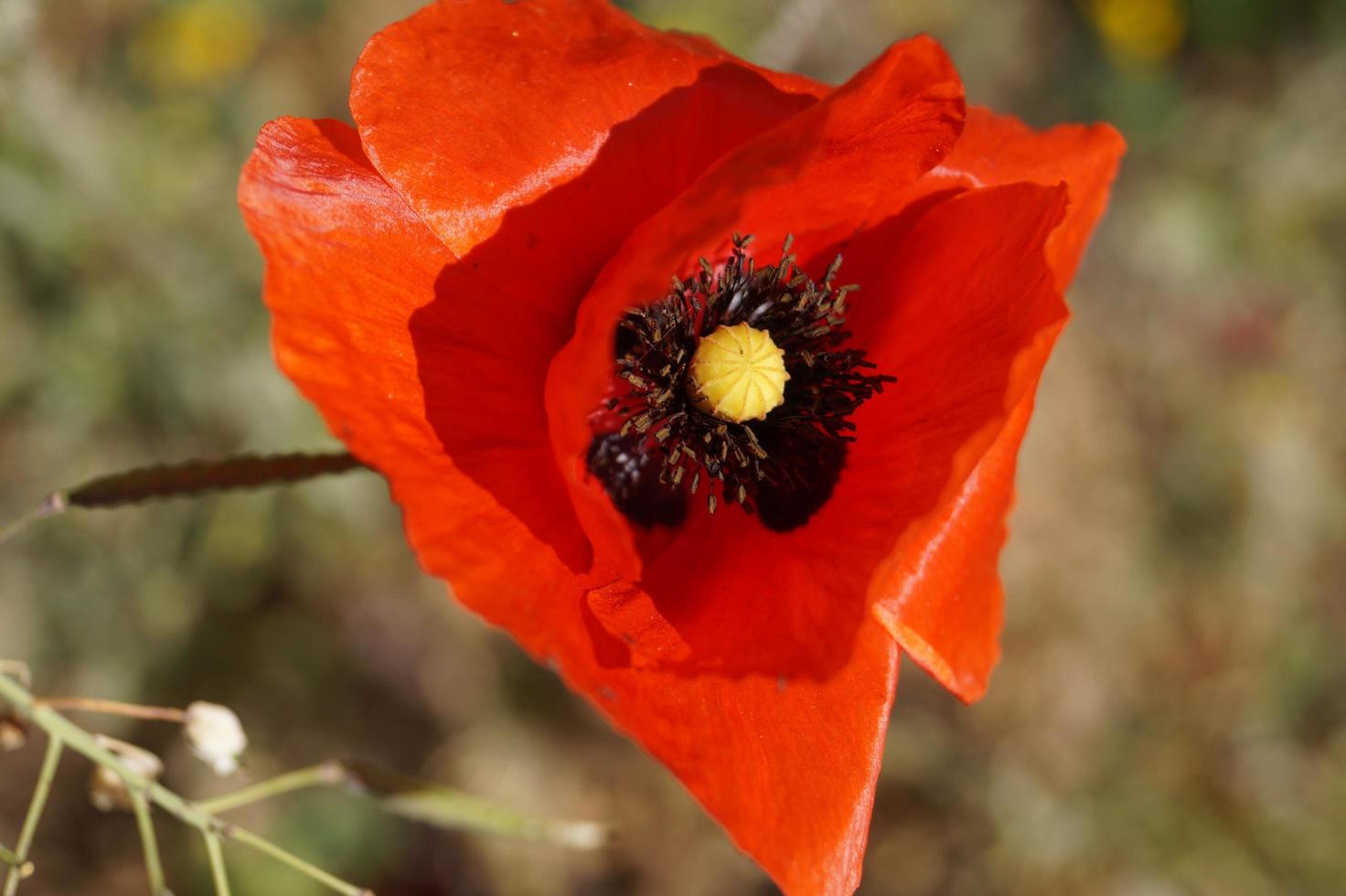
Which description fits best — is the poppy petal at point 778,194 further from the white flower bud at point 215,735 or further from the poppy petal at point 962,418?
the white flower bud at point 215,735

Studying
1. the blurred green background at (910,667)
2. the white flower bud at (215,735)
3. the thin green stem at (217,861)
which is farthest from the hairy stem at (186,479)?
the blurred green background at (910,667)

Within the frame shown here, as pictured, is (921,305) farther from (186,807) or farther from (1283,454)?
(1283,454)

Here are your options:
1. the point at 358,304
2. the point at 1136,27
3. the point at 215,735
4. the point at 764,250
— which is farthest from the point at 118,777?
the point at 1136,27

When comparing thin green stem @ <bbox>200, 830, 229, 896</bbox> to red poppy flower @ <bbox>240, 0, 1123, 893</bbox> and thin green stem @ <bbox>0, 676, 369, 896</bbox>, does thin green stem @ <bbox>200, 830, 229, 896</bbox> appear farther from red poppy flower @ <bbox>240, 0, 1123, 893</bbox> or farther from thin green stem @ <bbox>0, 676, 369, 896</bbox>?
red poppy flower @ <bbox>240, 0, 1123, 893</bbox>

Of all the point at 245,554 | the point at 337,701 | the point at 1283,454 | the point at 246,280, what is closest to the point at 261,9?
the point at 246,280

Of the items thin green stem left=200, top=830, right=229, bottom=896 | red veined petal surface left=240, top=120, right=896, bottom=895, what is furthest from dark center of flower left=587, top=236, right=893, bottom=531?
thin green stem left=200, top=830, right=229, bottom=896

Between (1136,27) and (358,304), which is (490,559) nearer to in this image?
(358,304)

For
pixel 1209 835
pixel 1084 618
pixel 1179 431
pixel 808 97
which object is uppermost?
pixel 808 97
